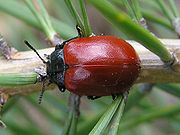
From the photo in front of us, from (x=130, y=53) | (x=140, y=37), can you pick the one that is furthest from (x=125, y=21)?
(x=130, y=53)

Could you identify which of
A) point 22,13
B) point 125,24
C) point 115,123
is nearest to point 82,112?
point 22,13

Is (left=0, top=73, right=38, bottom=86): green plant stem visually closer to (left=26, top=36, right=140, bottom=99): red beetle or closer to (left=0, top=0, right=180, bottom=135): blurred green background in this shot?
(left=26, top=36, right=140, bottom=99): red beetle

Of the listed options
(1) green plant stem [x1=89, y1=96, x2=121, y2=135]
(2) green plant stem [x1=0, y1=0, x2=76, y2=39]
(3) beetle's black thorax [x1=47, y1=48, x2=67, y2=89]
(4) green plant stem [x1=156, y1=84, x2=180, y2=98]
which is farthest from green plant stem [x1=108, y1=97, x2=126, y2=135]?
(2) green plant stem [x1=0, y1=0, x2=76, y2=39]

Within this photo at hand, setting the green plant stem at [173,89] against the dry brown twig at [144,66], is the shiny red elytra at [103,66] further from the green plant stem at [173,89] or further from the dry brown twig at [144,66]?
the green plant stem at [173,89]

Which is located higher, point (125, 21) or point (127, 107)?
point (125, 21)

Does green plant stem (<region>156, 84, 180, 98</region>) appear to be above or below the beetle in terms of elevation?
below

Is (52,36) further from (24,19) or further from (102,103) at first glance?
(102,103)
